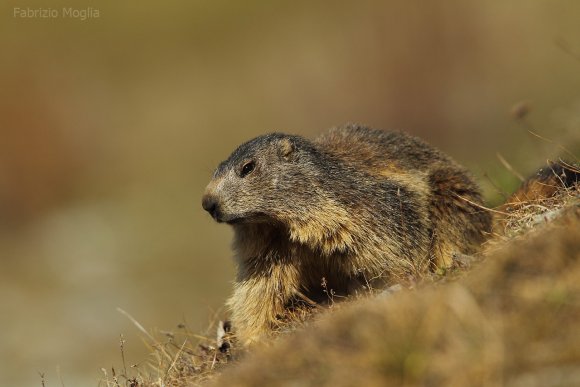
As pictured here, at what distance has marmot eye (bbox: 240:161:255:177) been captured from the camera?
7159mm

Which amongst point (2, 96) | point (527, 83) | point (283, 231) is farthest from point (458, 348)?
point (2, 96)

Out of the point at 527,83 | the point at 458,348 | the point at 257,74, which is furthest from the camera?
the point at 257,74

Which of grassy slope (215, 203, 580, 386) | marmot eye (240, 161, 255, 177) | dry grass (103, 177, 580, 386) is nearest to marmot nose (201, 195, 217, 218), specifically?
marmot eye (240, 161, 255, 177)

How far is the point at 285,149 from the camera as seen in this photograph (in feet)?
24.0

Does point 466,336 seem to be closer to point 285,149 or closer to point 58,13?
point 285,149

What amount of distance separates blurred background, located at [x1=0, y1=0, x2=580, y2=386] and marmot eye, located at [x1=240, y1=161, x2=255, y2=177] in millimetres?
7684

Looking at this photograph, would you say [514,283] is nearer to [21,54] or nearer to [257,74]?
[257,74]

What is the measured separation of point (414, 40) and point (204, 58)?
7156mm

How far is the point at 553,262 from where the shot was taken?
4160mm

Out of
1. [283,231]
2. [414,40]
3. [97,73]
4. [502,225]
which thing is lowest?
[502,225]

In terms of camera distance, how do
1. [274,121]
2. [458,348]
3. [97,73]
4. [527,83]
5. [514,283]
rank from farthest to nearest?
[97,73] < [274,121] < [527,83] < [514,283] < [458,348]

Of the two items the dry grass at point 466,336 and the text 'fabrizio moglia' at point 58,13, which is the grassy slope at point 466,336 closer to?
the dry grass at point 466,336

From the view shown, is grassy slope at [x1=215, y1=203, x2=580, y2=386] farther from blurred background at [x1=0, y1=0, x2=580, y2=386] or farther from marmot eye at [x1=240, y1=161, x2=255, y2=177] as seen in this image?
blurred background at [x1=0, y1=0, x2=580, y2=386]

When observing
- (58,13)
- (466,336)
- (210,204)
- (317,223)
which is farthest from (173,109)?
(466,336)
